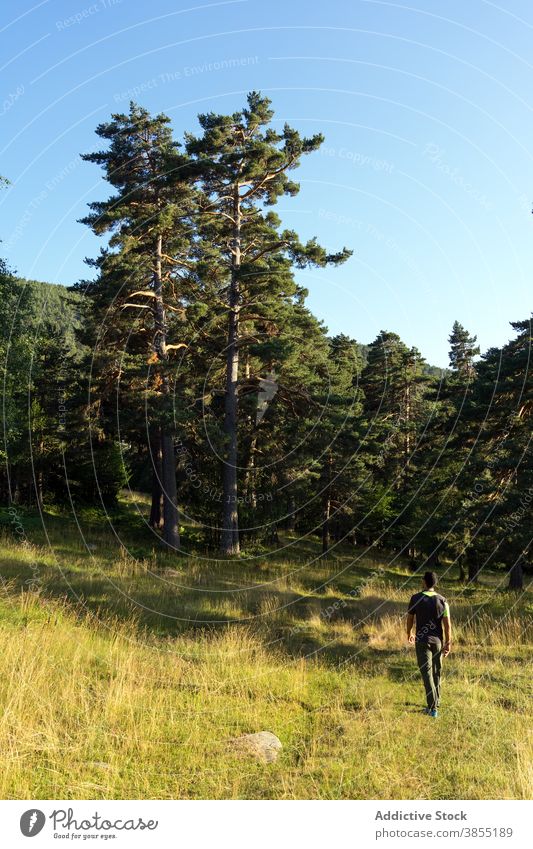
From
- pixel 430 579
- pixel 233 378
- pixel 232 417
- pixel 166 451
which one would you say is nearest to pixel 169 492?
pixel 166 451

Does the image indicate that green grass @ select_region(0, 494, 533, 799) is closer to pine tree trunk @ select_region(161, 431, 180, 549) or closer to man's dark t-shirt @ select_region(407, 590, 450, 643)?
man's dark t-shirt @ select_region(407, 590, 450, 643)

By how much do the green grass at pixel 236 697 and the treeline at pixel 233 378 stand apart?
8.24m

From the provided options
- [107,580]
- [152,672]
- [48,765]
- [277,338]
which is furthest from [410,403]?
[48,765]

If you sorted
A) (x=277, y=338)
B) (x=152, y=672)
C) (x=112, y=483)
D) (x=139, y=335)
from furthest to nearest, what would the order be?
1. (x=112, y=483)
2. (x=139, y=335)
3. (x=277, y=338)
4. (x=152, y=672)

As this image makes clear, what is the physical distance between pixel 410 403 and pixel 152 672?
39.5 metres

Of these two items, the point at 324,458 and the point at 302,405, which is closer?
the point at 302,405

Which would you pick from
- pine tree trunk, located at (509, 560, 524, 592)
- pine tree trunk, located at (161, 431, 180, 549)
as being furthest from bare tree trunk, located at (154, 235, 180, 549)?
pine tree trunk, located at (509, 560, 524, 592)

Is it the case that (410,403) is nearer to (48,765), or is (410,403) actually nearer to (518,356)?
(518,356)

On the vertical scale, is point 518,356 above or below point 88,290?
below

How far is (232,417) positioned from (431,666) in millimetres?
19295

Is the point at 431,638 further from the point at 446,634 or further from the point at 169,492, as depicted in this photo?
the point at 169,492

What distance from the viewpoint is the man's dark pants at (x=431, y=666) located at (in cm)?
829

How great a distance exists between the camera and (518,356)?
20297mm

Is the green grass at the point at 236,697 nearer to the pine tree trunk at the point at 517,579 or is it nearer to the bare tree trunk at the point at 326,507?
the pine tree trunk at the point at 517,579
